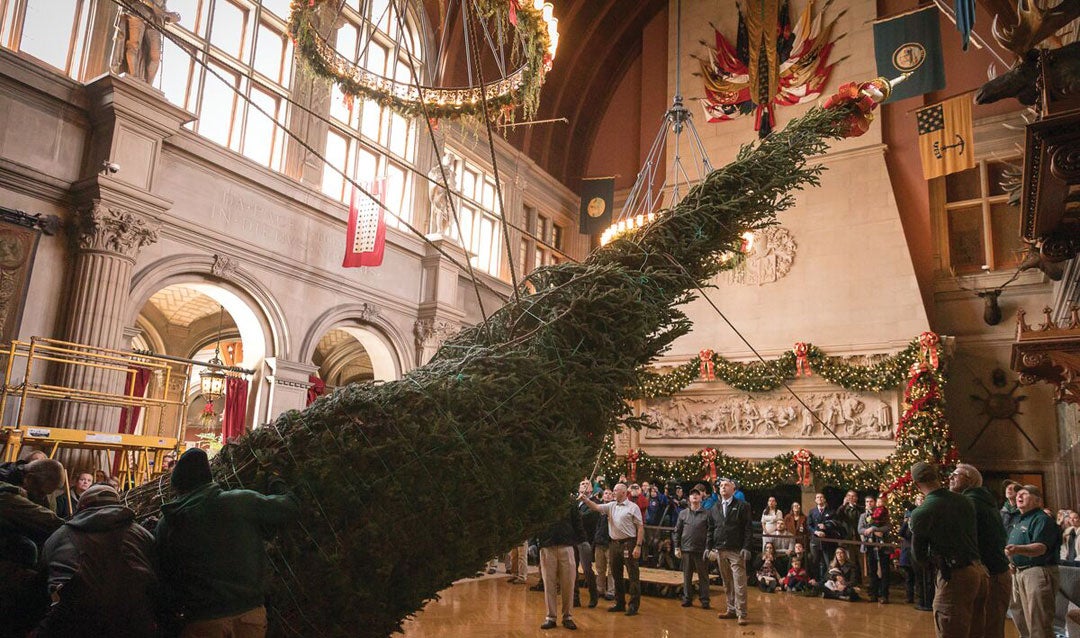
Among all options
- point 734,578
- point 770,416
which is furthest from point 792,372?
point 734,578

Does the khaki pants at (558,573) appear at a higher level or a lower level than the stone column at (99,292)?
lower

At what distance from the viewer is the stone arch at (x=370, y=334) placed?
11.1 meters

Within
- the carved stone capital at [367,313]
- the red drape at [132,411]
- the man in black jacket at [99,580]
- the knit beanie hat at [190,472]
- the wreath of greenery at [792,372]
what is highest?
the carved stone capital at [367,313]

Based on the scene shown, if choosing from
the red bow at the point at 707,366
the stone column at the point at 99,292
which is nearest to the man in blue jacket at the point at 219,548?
the stone column at the point at 99,292

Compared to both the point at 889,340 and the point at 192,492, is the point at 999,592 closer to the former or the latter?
the point at 192,492

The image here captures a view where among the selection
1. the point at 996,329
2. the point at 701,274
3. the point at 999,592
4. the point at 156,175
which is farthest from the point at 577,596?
the point at 996,329

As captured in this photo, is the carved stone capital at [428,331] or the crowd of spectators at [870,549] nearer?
the crowd of spectators at [870,549]

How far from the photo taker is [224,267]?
9.72 meters

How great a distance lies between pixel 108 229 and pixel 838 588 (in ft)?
33.4

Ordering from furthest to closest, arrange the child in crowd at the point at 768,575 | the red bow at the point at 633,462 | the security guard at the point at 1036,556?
the red bow at the point at 633,462
the child in crowd at the point at 768,575
the security guard at the point at 1036,556

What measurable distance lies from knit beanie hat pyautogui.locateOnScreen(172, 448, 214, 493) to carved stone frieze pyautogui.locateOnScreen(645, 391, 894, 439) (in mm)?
9463

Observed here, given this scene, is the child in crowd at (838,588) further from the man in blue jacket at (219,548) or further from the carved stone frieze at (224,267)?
the carved stone frieze at (224,267)

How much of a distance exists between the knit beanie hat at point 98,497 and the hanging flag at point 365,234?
27.6ft

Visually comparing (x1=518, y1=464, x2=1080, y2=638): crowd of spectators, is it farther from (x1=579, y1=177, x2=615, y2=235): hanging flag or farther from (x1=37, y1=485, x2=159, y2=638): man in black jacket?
(x1=579, y1=177, x2=615, y2=235): hanging flag
